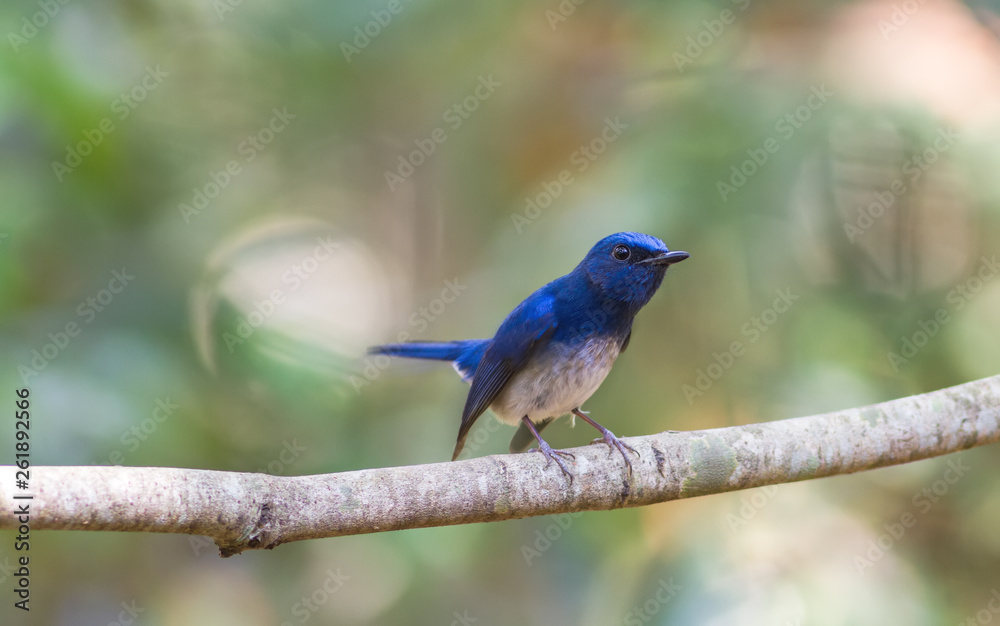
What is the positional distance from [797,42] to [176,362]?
11.7 ft

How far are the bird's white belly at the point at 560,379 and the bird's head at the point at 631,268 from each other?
0.67 ft

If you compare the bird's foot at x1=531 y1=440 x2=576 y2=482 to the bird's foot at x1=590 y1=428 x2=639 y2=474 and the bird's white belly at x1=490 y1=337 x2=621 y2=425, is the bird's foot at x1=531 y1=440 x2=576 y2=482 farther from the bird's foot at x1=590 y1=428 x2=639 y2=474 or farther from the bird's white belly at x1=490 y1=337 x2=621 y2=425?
the bird's white belly at x1=490 y1=337 x2=621 y2=425

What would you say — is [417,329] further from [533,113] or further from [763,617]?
[763,617]

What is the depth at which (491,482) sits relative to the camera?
2.69 m

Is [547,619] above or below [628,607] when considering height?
below

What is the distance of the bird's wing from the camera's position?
360 cm

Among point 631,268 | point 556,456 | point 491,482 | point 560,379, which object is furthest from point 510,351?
point 491,482

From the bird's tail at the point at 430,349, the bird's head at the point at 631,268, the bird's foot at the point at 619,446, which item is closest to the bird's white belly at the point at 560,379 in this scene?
the bird's head at the point at 631,268

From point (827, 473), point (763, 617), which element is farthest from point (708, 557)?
point (827, 473)

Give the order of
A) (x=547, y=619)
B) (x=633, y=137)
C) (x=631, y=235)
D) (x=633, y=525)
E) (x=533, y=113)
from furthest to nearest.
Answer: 1. (x=533, y=113)
2. (x=547, y=619)
3. (x=633, y=137)
4. (x=633, y=525)
5. (x=631, y=235)

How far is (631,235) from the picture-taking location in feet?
11.6

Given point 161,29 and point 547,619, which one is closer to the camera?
point 161,29

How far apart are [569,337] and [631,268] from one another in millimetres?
378

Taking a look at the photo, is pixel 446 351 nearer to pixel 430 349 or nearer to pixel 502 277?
pixel 430 349
